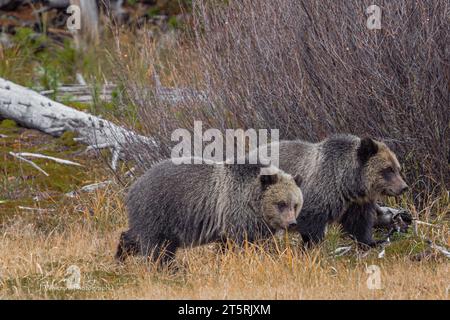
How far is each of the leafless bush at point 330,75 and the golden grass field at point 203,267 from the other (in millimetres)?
852

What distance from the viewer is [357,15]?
33.6 feet

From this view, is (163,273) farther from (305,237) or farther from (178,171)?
(305,237)

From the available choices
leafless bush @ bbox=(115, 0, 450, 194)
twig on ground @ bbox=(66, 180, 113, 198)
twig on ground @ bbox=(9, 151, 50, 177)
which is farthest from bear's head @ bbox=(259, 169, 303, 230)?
twig on ground @ bbox=(9, 151, 50, 177)

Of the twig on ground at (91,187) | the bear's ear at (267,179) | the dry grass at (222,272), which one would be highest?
the bear's ear at (267,179)

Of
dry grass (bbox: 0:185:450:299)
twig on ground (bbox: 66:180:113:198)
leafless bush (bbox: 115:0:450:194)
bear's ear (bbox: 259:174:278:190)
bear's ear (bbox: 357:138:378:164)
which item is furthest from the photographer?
twig on ground (bbox: 66:180:113:198)

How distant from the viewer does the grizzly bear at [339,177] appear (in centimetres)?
938

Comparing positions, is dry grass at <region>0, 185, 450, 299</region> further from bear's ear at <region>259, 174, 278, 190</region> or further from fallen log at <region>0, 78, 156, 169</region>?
fallen log at <region>0, 78, 156, 169</region>

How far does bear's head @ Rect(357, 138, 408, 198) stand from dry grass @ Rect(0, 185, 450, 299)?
662 millimetres

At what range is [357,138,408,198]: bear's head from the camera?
30.9 feet

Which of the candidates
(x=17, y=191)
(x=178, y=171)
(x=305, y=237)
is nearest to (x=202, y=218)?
(x=178, y=171)

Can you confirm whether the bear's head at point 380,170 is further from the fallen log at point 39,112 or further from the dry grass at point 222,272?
the fallen log at point 39,112

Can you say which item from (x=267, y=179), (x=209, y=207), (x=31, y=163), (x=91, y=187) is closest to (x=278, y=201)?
(x=267, y=179)

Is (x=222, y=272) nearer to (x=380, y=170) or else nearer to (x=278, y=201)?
(x=278, y=201)

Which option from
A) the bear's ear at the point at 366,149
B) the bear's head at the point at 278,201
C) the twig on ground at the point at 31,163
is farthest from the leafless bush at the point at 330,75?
the twig on ground at the point at 31,163
